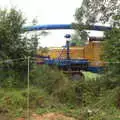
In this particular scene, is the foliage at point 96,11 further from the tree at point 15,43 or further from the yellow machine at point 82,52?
the tree at point 15,43

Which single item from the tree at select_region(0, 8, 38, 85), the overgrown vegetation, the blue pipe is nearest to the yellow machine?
the blue pipe

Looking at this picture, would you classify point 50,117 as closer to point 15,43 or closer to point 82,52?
point 15,43

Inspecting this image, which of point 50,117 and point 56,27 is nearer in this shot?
point 50,117

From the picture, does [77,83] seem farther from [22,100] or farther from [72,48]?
[72,48]

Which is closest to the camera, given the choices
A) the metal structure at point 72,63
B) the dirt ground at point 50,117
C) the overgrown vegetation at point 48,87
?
the dirt ground at point 50,117

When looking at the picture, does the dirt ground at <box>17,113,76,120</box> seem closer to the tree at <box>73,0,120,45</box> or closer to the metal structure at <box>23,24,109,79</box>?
the metal structure at <box>23,24,109,79</box>

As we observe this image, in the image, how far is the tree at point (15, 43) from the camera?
596 inches

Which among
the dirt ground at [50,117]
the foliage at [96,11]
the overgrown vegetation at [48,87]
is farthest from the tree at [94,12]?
the dirt ground at [50,117]

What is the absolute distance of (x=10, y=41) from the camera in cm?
1548

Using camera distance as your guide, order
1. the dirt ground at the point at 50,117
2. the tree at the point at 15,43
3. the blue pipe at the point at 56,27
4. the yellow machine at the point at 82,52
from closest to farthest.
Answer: the dirt ground at the point at 50,117 < the tree at the point at 15,43 < the blue pipe at the point at 56,27 < the yellow machine at the point at 82,52

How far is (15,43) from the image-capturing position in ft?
51.4

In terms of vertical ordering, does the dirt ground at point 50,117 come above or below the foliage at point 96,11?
below

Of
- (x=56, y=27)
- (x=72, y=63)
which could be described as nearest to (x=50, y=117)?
(x=72, y=63)

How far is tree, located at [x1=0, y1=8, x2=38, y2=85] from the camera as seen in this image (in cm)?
1515
